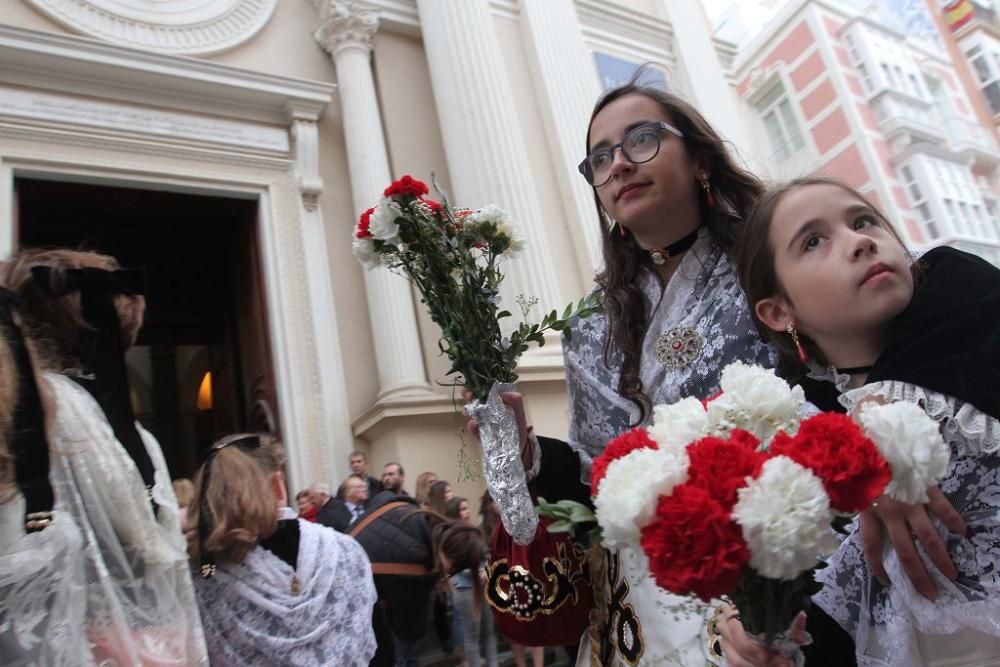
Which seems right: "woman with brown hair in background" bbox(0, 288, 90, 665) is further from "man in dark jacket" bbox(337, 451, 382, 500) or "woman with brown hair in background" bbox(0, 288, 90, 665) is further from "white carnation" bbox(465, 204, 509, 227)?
"man in dark jacket" bbox(337, 451, 382, 500)

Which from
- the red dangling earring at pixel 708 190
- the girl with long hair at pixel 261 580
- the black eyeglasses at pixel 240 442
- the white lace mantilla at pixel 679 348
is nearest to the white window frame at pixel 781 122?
the black eyeglasses at pixel 240 442

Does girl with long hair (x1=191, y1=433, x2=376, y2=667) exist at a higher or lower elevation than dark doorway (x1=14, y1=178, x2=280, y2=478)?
lower

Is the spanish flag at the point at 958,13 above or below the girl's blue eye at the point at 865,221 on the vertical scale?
above

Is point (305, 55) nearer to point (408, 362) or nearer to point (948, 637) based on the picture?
point (408, 362)

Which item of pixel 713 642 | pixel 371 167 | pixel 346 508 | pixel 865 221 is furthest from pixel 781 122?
pixel 713 642

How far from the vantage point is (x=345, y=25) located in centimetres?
A: 729

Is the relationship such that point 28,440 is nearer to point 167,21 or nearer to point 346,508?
point 346,508

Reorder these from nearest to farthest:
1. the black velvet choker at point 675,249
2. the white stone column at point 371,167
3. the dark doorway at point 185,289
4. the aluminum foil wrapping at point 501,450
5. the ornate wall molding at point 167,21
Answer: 1. the aluminum foil wrapping at point 501,450
2. the black velvet choker at point 675,249
3. the ornate wall molding at point 167,21
4. the white stone column at point 371,167
5. the dark doorway at point 185,289

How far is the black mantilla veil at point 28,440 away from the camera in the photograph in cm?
140

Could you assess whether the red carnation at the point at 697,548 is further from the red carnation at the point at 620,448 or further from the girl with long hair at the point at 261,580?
the girl with long hair at the point at 261,580

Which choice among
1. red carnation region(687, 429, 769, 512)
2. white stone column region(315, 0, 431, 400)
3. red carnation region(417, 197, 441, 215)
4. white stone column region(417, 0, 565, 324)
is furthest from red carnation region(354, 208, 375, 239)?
white stone column region(417, 0, 565, 324)

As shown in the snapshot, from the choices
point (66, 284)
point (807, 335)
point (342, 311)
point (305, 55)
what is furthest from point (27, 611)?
point (305, 55)

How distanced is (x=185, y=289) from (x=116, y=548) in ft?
28.4

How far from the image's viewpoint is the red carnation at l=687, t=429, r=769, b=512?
0.72 metres
